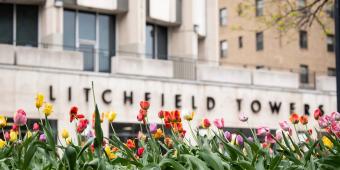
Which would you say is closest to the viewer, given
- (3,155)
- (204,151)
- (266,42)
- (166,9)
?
(204,151)

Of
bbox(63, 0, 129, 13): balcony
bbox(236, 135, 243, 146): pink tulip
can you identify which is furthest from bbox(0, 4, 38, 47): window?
bbox(236, 135, 243, 146): pink tulip

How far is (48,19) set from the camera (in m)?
30.7

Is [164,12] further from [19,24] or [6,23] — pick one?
[6,23]

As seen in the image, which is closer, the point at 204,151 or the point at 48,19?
the point at 204,151

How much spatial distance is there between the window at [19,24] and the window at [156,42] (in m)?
5.49

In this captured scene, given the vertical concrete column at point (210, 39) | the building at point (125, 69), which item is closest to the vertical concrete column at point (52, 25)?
the building at point (125, 69)

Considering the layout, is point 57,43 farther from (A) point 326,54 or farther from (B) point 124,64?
(A) point 326,54

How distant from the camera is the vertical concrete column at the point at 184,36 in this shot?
1420 inches

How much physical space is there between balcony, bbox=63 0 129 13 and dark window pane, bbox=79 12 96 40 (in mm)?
426

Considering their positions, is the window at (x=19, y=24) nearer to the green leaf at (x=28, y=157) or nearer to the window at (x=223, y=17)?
the green leaf at (x=28, y=157)

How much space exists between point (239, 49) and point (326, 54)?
6874mm

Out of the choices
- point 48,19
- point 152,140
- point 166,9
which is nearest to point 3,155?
point 152,140

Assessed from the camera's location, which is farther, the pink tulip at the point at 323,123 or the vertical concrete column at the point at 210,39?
the vertical concrete column at the point at 210,39

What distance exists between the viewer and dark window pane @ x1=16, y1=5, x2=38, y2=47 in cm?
3098
